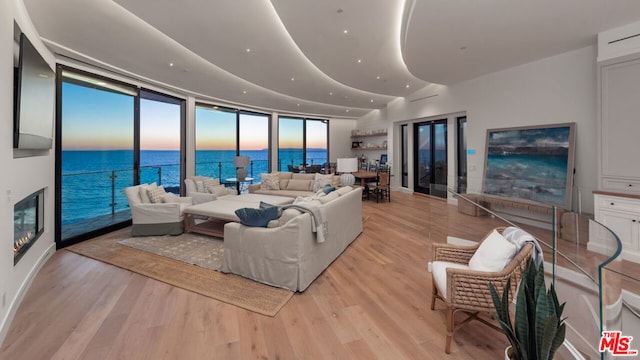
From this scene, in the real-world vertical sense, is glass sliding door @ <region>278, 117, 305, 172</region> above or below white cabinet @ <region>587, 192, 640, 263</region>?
above

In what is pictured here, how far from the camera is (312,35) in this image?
4082 millimetres

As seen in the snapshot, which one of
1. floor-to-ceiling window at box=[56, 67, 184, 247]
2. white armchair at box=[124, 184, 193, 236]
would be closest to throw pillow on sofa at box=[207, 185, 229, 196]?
white armchair at box=[124, 184, 193, 236]

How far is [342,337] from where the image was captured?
2.06 metres

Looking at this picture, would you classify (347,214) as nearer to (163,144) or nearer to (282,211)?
(282,211)

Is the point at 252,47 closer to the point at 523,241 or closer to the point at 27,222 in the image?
the point at 27,222

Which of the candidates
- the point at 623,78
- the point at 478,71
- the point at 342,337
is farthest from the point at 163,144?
the point at 623,78

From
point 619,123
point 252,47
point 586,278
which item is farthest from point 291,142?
point 586,278

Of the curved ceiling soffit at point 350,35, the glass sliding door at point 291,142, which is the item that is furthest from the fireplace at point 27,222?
the glass sliding door at point 291,142

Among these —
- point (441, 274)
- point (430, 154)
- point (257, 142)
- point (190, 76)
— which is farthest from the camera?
point (257, 142)

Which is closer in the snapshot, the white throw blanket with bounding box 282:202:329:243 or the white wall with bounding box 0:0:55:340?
the white wall with bounding box 0:0:55:340

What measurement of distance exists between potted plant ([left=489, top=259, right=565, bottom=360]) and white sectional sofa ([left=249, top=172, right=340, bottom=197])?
5.27 m

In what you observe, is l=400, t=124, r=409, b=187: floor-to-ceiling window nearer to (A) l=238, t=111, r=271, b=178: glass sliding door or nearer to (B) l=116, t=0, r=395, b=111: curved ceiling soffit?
(B) l=116, t=0, r=395, b=111: curved ceiling soffit

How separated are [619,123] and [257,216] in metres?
4.88

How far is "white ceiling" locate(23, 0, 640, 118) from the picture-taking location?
3100 mm
